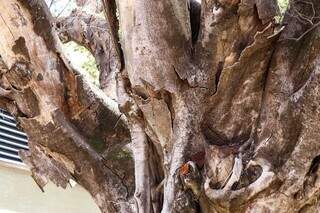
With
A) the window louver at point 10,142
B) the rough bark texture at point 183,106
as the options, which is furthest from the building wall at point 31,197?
the rough bark texture at point 183,106

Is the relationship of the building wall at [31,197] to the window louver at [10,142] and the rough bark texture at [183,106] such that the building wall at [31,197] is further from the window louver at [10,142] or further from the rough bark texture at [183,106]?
the rough bark texture at [183,106]

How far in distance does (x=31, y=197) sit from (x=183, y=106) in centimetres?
Answer: 528

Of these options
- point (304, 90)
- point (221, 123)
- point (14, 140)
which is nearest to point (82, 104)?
point (221, 123)

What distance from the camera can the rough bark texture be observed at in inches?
91.7

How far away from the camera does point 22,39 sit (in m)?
2.82

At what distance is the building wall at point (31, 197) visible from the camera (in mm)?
7125

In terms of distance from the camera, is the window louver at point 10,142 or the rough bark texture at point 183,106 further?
the window louver at point 10,142

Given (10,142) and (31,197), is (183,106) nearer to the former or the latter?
(10,142)

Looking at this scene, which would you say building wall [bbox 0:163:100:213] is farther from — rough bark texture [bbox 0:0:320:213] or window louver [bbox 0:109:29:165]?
rough bark texture [bbox 0:0:320:213]

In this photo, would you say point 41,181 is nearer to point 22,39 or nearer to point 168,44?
point 22,39

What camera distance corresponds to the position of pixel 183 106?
2578mm

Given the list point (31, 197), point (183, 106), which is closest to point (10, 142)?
point (31, 197)

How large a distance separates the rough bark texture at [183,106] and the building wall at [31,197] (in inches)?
163

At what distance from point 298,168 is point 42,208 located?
5.73 meters
